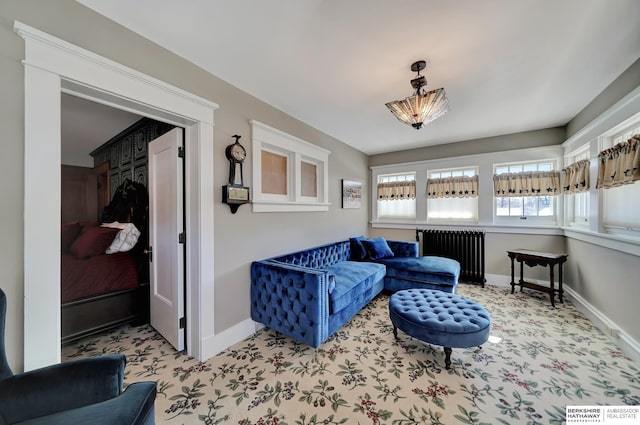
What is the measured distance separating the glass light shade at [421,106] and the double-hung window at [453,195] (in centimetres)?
253

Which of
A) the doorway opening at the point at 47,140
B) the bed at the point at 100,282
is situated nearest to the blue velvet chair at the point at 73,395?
the doorway opening at the point at 47,140

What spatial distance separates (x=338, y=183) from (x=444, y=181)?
6.72 feet

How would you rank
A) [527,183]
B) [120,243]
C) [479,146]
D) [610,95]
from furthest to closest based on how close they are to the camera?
1. [479,146]
2. [527,183]
3. [120,243]
4. [610,95]

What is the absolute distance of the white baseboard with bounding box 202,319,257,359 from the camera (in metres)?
2.07

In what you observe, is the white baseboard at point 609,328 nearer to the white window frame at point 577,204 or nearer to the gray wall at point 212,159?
the white window frame at point 577,204

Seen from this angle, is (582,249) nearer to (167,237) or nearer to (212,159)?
(212,159)

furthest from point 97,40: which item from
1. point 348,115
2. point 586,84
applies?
point 586,84

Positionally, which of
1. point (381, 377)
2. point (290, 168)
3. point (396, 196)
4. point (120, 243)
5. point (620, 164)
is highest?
point (290, 168)

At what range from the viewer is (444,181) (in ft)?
14.2

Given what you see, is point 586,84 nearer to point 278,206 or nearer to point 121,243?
point 278,206

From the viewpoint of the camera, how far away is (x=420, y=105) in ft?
6.43

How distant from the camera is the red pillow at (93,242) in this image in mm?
2439

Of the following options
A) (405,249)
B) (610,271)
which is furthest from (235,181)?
(610,271)

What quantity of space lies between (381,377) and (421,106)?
7.43ft
